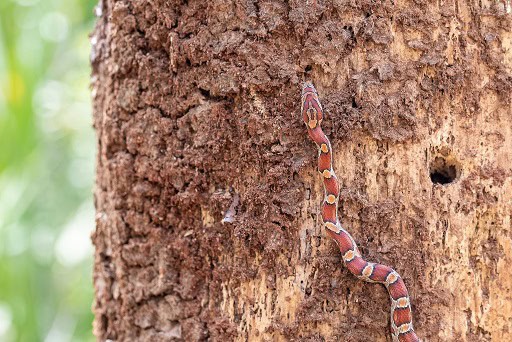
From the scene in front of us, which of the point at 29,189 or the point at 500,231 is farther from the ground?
the point at 29,189

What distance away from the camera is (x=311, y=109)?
3275 millimetres

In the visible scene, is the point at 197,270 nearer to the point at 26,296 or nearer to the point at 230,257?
the point at 230,257

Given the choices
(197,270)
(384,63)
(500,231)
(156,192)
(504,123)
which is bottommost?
(197,270)

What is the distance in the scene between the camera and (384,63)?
3420mm

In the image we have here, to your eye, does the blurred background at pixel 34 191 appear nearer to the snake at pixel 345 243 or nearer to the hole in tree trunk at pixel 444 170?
the snake at pixel 345 243

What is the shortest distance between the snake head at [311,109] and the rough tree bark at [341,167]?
0.10m

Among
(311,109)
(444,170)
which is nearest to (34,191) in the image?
(311,109)

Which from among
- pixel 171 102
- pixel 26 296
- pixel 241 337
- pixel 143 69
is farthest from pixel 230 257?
pixel 26 296

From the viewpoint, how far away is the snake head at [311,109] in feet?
10.8

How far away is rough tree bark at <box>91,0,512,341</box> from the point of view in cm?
334

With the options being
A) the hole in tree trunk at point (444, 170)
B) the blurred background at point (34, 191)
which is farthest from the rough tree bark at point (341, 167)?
the blurred background at point (34, 191)

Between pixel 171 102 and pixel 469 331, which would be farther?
pixel 171 102

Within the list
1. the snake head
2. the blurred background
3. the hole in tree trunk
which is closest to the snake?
the snake head

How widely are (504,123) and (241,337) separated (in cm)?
201
